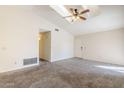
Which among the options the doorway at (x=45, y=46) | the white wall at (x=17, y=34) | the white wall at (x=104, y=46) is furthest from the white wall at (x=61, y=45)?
the white wall at (x=17, y=34)

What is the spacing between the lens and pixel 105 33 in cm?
718

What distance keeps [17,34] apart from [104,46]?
5089 millimetres

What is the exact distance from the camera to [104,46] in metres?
7.26

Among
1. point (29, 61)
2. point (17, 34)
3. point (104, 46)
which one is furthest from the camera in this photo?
point (104, 46)

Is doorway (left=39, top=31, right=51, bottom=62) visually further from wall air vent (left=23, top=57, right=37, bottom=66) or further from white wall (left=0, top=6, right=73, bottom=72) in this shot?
wall air vent (left=23, top=57, right=37, bottom=66)

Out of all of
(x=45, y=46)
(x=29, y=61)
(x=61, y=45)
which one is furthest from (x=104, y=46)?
(x=29, y=61)

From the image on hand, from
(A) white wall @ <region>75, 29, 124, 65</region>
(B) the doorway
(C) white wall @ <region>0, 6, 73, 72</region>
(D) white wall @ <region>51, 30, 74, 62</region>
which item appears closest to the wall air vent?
(C) white wall @ <region>0, 6, 73, 72</region>

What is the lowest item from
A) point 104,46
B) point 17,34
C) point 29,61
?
point 29,61

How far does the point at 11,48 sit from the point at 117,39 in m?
5.66

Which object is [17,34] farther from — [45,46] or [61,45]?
[61,45]

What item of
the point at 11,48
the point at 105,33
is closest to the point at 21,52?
the point at 11,48

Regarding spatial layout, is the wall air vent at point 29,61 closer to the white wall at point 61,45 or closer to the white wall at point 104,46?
the white wall at point 61,45

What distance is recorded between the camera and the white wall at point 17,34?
4.73 meters

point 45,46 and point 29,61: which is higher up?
point 45,46
